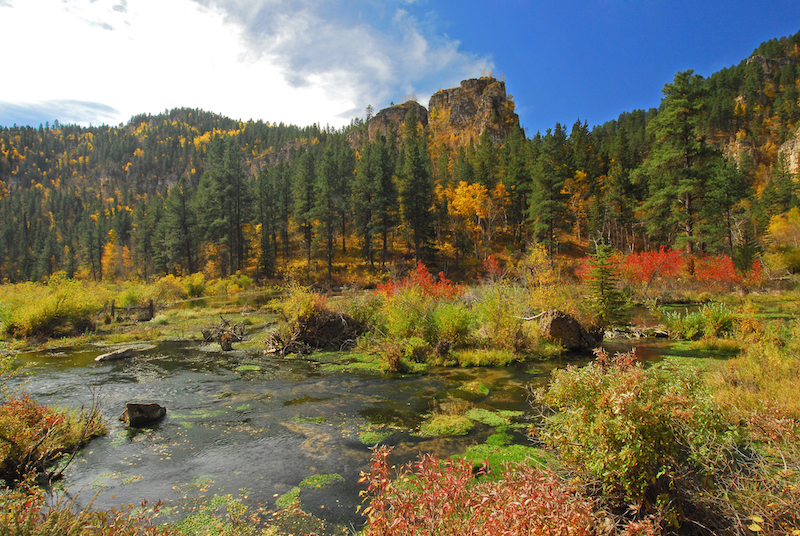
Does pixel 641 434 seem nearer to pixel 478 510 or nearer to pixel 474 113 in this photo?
pixel 478 510

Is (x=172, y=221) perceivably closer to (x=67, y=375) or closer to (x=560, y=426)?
(x=67, y=375)

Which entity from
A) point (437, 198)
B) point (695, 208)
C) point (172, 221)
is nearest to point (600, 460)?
point (695, 208)

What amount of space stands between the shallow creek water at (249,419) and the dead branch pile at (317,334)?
3.84 feet

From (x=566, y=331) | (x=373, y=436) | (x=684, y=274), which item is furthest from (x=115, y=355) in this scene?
(x=684, y=274)

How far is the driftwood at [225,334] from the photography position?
20703 millimetres

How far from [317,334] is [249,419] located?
9571 mm

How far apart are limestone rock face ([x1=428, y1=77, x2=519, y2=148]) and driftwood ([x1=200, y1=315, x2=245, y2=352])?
100m

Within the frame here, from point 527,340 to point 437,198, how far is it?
46.3 metres

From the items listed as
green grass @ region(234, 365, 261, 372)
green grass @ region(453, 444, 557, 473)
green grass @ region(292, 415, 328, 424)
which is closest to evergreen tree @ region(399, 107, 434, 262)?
green grass @ region(234, 365, 261, 372)

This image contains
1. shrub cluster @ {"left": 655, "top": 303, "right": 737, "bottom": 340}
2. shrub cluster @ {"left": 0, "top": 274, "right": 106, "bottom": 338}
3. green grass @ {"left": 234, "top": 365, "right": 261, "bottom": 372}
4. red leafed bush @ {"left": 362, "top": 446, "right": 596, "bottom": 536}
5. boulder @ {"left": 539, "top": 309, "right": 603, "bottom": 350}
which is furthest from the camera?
shrub cluster @ {"left": 0, "top": 274, "right": 106, "bottom": 338}

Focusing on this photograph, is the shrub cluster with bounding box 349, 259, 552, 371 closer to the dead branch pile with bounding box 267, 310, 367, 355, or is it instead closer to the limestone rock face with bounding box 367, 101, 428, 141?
the dead branch pile with bounding box 267, 310, 367, 355

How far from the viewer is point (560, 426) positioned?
5867 millimetres

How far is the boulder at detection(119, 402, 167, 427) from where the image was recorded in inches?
424

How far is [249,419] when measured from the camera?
37.3 feet
